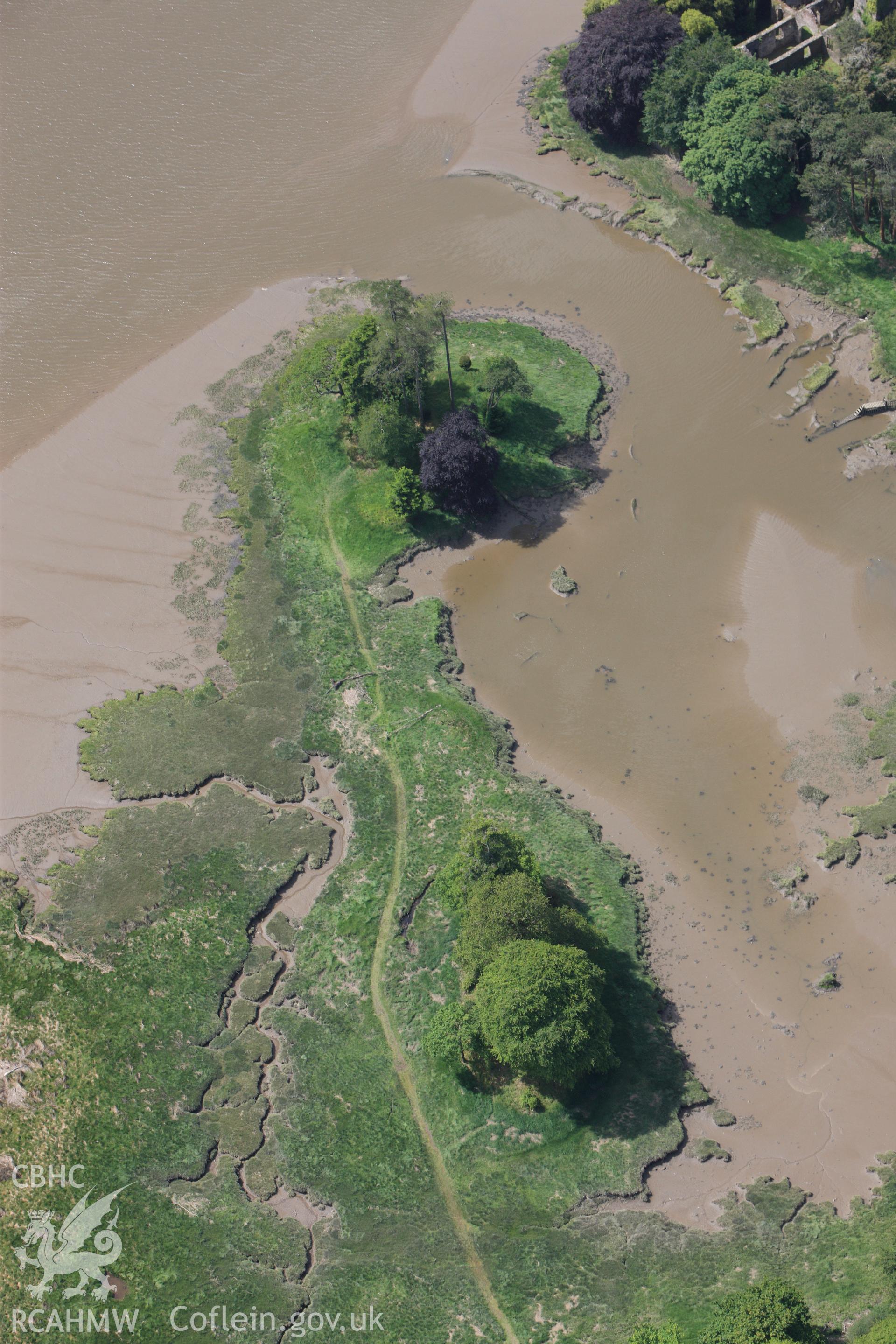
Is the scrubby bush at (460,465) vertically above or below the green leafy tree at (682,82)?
below

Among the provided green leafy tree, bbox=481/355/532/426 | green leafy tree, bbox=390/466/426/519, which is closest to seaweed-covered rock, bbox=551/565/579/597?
green leafy tree, bbox=390/466/426/519

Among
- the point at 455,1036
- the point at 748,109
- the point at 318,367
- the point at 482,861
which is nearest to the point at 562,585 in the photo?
the point at 482,861

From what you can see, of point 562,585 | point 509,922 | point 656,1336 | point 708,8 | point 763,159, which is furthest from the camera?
point 708,8

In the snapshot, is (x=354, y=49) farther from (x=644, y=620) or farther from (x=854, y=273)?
(x=644, y=620)

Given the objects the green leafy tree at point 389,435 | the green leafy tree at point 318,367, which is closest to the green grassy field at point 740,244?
the green leafy tree at point 318,367

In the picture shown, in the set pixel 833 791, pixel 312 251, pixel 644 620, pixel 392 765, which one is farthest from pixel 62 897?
pixel 312 251

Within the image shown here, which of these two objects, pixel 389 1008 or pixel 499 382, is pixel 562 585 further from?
pixel 389 1008

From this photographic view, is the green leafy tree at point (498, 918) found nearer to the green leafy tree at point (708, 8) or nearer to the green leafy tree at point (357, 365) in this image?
the green leafy tree at point (357, 365)
